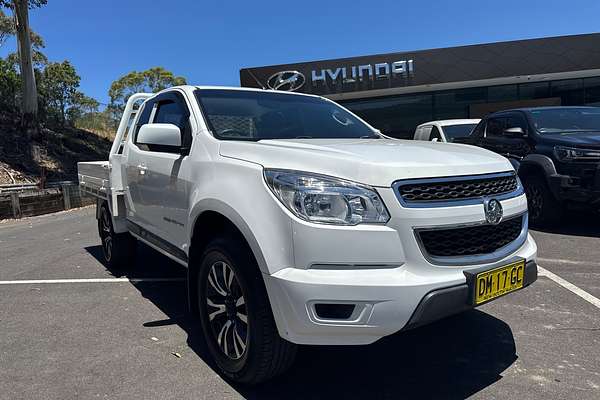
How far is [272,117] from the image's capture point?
156 inches

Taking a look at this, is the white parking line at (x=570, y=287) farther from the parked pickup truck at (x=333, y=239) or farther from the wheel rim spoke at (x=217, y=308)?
the wheel rim spoke at (x=217, y=308)

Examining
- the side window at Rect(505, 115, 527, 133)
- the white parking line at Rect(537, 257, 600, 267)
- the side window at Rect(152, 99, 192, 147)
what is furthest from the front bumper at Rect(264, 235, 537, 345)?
the side window at Rect(505, 115, 527, 133)

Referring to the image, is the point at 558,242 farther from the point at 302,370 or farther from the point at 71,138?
the point at 71,138

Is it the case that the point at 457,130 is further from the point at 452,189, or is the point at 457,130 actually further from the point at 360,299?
the point at 360,299

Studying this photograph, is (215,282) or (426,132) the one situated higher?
(426,132)

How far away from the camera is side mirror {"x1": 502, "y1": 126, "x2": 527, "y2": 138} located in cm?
709

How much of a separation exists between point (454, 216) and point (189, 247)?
175cm

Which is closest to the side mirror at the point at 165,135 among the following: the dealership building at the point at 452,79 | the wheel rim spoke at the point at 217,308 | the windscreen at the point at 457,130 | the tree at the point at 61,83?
the wheel rim spoke at the point at 217,308

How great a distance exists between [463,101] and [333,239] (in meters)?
23.3

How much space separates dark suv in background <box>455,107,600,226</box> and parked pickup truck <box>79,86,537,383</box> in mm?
3699

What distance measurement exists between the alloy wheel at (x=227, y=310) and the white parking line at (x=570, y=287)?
2997mm

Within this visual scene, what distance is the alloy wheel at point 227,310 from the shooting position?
9.30 feet

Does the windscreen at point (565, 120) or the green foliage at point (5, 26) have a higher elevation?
the green foliage at point (5, 26)

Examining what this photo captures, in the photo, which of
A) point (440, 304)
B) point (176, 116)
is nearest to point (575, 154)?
point (440, 304)
